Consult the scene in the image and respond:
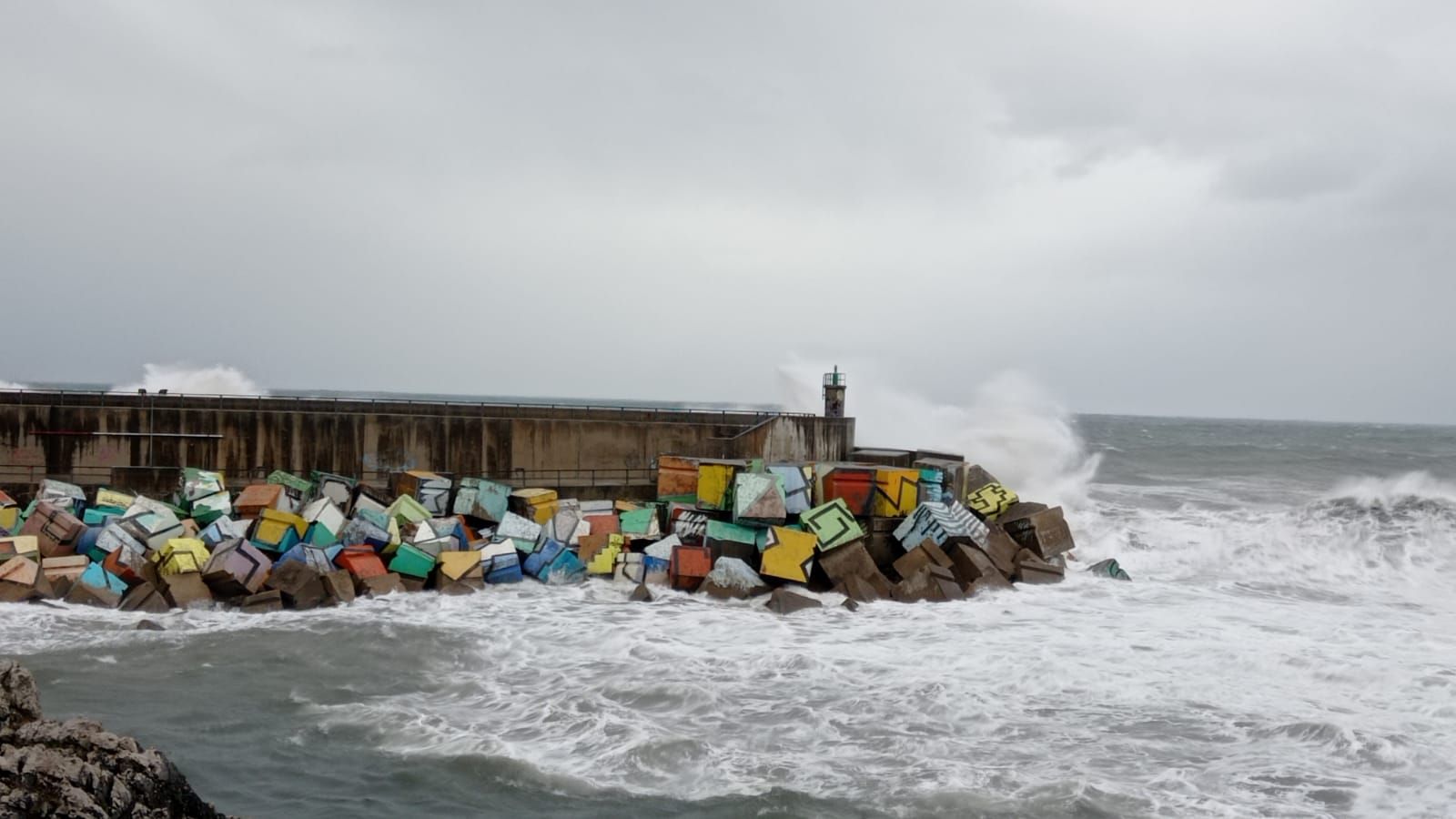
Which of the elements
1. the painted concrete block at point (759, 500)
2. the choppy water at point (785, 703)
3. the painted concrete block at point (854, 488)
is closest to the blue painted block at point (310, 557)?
the choppy water at point (785, 703)

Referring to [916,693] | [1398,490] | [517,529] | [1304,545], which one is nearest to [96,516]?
[517,529]

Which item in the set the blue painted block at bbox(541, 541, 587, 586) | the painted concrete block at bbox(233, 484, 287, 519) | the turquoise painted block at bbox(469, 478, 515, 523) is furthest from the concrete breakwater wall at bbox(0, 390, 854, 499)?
the blue painted block at bbox(541, 541, 587, 586)

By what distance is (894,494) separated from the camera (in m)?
18.7

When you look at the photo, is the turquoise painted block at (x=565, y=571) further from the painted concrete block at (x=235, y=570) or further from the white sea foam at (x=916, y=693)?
the painted concrete block at (x=235, y=570)

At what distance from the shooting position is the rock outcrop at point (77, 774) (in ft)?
16.5

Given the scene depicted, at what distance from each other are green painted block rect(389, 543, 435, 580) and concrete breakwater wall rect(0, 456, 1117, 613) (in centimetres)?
2

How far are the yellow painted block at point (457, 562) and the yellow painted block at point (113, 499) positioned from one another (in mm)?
6280

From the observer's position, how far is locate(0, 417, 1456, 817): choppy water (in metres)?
7.93

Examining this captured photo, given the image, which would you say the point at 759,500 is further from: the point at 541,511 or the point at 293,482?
the point at 293,482

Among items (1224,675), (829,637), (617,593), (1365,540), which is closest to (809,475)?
(617,593)

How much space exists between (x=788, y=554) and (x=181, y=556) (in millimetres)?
9555

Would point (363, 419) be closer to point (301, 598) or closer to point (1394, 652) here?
point (301, 598)

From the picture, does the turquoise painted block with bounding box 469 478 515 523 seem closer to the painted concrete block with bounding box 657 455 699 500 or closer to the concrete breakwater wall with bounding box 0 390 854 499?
the concrete breakwater wall with bounding box 0 390 854 499

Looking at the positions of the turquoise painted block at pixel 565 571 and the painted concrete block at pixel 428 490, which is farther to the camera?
the painted concrete block at pixel 428 490
